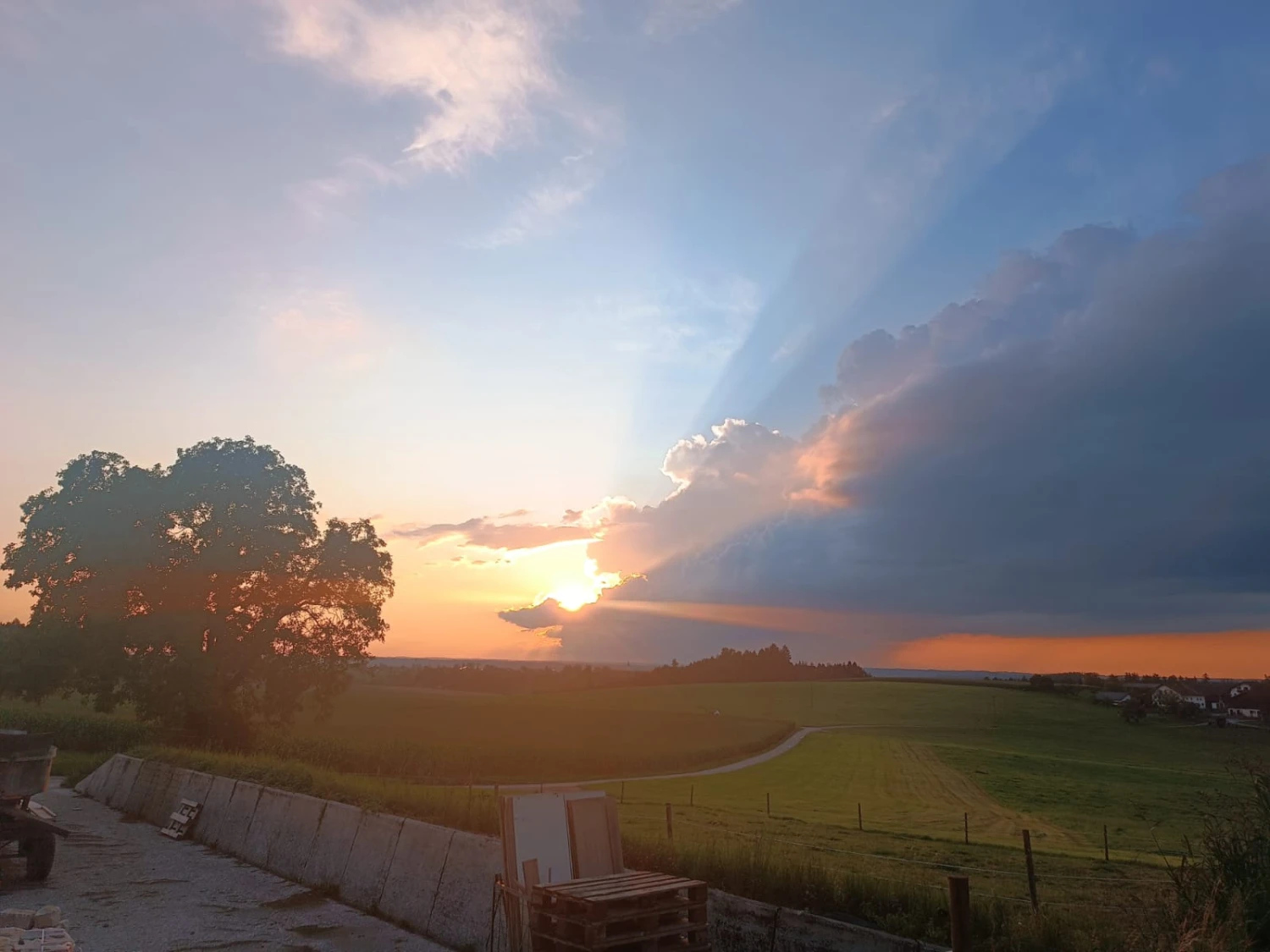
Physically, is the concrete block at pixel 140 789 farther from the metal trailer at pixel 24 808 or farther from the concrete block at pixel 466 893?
the concrete block at pixel 466 893

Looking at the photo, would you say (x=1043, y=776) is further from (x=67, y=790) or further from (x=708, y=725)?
(x=67, y=790)

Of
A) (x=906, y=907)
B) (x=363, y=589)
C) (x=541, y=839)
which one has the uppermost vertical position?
(x=363, y=589)

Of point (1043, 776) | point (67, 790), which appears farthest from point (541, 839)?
point (1043, 776)

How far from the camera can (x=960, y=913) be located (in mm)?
6805

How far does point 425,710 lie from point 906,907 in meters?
84.7

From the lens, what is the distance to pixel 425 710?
290 ft

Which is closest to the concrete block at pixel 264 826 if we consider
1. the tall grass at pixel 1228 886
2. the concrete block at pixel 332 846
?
the concrete block at pixel 332 846

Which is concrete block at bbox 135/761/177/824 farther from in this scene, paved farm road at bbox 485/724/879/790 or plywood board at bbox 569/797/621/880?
paved farm road at bbox 485/724/879/790

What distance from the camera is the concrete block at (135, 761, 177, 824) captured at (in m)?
20.3

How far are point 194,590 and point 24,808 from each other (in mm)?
27135

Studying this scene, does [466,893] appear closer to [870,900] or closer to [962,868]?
[870,900]

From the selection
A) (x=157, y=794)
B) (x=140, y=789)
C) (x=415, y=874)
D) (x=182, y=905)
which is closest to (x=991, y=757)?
(x=140, y=789)

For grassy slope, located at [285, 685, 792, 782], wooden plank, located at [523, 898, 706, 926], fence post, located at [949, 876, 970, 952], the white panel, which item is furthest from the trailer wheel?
grassy slope, located at [285, 685, 792, 782]

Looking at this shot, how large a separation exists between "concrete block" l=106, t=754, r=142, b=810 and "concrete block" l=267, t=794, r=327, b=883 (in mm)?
9848
